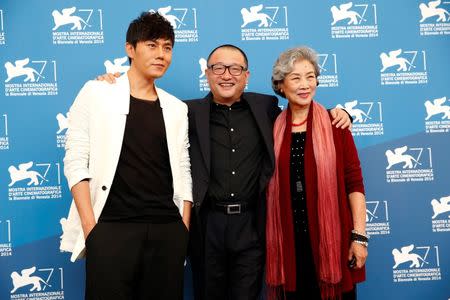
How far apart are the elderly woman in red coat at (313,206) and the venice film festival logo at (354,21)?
0.93 m

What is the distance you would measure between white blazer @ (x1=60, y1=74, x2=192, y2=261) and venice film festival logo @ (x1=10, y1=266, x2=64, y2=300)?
96 cm

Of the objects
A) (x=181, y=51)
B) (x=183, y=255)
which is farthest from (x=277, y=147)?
→ (x=181, y=51)

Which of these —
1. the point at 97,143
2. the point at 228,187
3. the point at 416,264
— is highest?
the point at 97,143

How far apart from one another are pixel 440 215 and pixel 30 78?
2738 mm

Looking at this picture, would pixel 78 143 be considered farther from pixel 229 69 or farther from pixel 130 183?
pixel 229 69

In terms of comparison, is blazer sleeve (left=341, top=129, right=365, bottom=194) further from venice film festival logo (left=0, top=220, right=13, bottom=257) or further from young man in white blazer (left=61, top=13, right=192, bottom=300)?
venice film festival logo (left=0, top=220, right=13, bottom=257)

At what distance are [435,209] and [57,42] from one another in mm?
2624

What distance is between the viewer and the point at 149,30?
7.02 ft

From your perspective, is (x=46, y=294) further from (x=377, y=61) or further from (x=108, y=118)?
(x=377, y=61)

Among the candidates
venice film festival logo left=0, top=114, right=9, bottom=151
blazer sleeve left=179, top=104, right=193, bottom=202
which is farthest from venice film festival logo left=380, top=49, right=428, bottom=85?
venice film festival logo left=0, top=114, right=9, bottom=151

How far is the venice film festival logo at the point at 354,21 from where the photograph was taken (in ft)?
10.2

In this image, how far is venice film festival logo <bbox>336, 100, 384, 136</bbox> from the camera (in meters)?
3.10

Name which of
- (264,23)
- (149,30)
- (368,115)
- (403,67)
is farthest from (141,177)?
(403,67)

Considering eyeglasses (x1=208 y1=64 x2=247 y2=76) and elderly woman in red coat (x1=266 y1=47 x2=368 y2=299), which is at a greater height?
eyeglasses (x1=208 y1=64 x2=247 y2=76)
